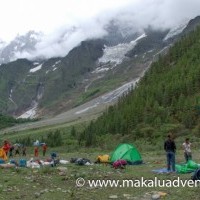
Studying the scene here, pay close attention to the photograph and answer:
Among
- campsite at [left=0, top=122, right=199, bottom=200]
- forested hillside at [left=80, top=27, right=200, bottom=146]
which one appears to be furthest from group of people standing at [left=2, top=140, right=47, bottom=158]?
forested hillside at [left=80, top=27, right=200, bottom=146]

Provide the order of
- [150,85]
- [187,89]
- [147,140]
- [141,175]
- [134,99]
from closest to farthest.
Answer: [141,175] < [147,140] < [187,89] < [134,99] < [150,85]

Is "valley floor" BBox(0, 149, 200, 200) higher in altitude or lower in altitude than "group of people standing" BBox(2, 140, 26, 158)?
lower

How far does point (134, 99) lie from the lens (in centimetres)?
13038

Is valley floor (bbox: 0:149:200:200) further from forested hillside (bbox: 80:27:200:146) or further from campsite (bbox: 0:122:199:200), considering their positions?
forested hillside (bbox: 80:27:200:146)

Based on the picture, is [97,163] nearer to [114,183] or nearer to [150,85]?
[114,183]

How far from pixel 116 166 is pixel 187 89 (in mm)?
83328

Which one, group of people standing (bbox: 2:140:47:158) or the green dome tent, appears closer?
the green dome tent

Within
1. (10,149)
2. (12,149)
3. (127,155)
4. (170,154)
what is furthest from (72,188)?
(12,149)

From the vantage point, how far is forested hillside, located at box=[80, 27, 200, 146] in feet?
317

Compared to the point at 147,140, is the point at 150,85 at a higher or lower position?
higher

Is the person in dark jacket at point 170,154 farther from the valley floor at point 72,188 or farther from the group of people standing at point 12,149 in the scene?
the group of people standing at point 12,149

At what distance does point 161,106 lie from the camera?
113062 millimetres

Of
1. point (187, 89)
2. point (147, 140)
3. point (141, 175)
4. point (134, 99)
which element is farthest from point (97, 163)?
point (134, 99)

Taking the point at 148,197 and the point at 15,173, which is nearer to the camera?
the point at 148,197
